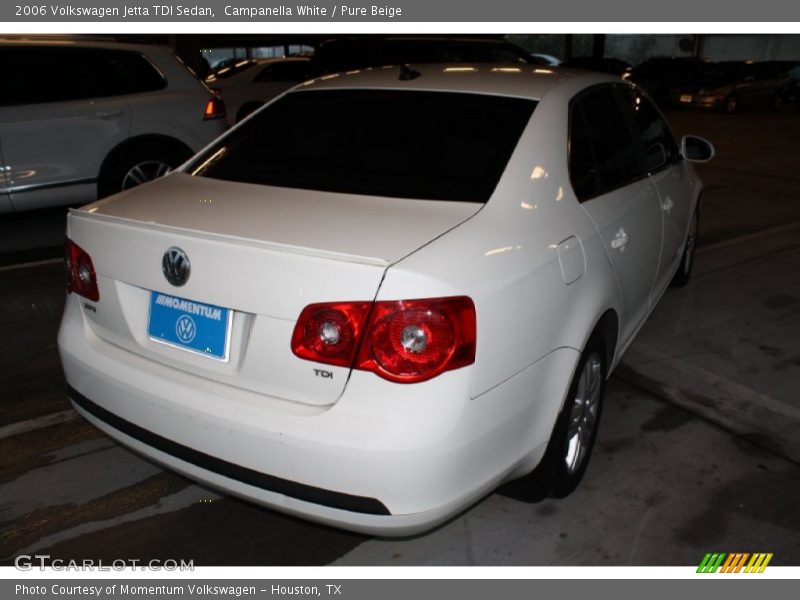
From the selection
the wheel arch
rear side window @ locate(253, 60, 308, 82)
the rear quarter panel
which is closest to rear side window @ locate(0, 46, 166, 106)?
the wheel arch

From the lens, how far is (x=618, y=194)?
10.7 feet

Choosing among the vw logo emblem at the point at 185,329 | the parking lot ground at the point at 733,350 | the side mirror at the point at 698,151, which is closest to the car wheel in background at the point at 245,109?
the parking lot ground at the point at 733,350

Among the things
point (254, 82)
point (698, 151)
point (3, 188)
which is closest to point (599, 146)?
point (698, 151)

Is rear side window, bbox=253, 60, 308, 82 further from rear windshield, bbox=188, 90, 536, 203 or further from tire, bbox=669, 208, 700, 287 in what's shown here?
rear windshield, bbox=188, 90, 536, 203

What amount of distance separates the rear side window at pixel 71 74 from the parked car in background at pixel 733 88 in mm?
15875

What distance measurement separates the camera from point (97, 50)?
261 inches

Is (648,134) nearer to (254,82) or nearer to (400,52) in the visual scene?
(400,52)

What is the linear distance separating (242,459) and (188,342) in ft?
1.30

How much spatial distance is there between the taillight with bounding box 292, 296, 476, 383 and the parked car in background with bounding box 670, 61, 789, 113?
19.0 meters

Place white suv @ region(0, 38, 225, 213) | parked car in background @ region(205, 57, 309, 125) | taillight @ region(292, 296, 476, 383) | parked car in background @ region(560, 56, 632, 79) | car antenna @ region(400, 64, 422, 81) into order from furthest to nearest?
1. parked car in background @ region(560, 56, 632, 79)
2. parked car in background @ region(205, 57, 309, 125)
3. white suv @ region(0, 38, 225, 213)
4. car antenna @ region(400, 64, 422, 81)
5. taillight @ region(292, 296, 476, 383)

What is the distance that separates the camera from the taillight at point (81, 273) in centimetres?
260

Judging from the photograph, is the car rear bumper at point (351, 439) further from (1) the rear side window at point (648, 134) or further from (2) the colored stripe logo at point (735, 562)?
(1) the rear side window at point (648, 134)

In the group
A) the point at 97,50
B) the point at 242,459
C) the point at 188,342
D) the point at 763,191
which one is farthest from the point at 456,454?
the point at 763,191

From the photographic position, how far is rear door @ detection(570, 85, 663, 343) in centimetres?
301
